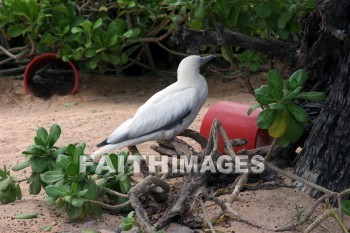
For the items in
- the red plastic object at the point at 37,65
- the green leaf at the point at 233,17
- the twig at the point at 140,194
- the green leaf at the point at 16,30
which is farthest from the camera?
the red plastic object at the point at 37,65

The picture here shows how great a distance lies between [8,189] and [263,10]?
4.99 feet

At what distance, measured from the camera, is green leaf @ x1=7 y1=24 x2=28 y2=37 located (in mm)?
6398

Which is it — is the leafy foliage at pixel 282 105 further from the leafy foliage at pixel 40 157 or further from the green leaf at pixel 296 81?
the leafy foliage at pixel 40 157

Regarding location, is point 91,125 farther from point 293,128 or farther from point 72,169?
point 293,128

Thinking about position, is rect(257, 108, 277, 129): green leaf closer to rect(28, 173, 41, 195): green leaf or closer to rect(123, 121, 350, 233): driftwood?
rect(123, 121, 350, 233): driftwood

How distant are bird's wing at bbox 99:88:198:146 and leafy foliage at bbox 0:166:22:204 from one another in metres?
0.51

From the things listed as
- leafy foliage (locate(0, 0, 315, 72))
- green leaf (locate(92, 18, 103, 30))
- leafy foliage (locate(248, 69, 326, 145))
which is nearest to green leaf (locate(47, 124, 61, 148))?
leafy foliage (locate(248, 69, 326, 145))

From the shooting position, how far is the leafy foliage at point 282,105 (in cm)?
325

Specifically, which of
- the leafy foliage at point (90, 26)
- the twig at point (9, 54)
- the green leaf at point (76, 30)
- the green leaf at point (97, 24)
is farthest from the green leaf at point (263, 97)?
the twig at point (9, 54)

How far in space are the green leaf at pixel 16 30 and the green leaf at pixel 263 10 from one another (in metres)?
3.23

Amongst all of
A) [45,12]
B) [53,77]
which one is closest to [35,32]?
[45,12]

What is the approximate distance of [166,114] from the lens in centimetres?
396

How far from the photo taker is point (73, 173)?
339cm

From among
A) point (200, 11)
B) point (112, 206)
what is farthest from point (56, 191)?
point (200, 11)
